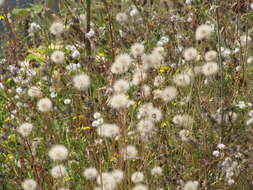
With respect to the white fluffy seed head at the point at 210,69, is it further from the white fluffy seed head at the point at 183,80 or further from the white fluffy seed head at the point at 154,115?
the white fluffy seed head at the point at 154,115

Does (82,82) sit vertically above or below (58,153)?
above

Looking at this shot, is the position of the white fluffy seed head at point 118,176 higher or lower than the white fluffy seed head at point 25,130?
lower

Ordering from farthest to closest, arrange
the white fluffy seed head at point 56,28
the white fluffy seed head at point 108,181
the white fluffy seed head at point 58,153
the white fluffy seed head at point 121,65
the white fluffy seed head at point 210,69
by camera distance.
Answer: the white fluffy seed head at point 56,28 → the white fluffy seed head at point 210,69 → the white fluffy seed head at point 121,65 → the white fluffy seed head at point 58,153 → the white fluffy seed head at point 108,181

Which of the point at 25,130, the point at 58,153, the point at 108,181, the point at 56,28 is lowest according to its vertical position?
the point at 108,181

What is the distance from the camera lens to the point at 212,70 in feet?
7.82

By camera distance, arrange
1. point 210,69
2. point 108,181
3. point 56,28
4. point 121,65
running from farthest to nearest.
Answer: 1. point 56,28
2. point 210,69
3. point 121,65
4. point 108,181

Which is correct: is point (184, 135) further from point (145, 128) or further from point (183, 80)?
point (183, 80)

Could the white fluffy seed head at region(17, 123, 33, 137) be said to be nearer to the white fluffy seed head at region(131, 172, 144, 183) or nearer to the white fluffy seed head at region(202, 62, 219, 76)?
the white fluffy seed head at region(131, 172, 144, 183)

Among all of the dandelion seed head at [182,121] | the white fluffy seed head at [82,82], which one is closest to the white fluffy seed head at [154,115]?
the dandelion seed head at [182,121]

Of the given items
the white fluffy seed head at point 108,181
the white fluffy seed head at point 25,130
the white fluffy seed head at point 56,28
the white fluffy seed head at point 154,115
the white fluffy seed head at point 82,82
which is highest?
the white fluffy seed head at point 56,28

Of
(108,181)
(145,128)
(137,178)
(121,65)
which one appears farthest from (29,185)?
(121,65)

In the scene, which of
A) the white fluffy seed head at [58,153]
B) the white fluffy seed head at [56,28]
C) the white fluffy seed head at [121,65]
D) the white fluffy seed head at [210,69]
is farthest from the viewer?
the white fluffy seed head at [56,28]

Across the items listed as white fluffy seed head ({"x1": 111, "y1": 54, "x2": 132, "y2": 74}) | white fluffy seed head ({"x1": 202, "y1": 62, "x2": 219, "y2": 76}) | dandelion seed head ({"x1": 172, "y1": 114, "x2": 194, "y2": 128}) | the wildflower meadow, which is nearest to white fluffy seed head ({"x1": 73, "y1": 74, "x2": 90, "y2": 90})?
the wildflower meadow

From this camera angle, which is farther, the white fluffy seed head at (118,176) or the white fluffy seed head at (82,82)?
the white fluffy seed head at (82,82)
